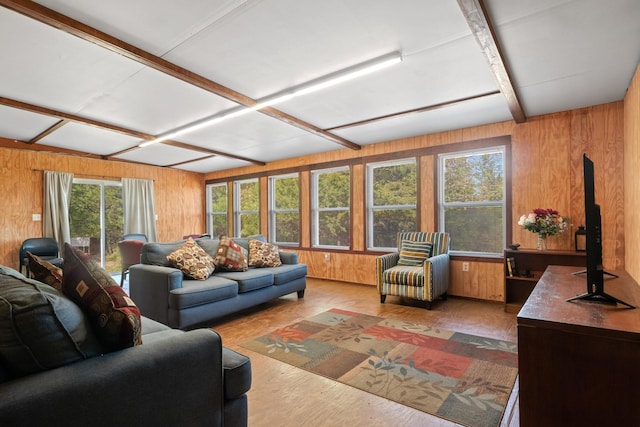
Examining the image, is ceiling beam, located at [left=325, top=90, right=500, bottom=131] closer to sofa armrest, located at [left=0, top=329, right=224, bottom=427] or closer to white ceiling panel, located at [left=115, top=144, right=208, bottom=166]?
white ceiling panel, located at [left=115, top=144, right=208, bottom=166]

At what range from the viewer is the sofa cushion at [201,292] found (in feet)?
9.78

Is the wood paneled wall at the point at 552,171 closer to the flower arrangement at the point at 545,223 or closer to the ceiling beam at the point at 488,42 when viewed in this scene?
the flower arrangement at the point at 545,223

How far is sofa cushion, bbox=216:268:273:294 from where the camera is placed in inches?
141

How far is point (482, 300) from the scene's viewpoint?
4223 millimetres

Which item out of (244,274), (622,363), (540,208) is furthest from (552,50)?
(244,274)

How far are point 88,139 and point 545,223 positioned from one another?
6.44 meters

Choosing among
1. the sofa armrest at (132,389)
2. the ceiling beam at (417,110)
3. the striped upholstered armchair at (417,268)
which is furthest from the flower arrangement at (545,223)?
the sofa armrest at (132,389)

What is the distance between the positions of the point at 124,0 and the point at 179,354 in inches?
79.4

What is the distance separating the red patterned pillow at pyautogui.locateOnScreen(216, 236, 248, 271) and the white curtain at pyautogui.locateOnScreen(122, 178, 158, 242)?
362cm

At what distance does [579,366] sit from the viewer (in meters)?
1.29

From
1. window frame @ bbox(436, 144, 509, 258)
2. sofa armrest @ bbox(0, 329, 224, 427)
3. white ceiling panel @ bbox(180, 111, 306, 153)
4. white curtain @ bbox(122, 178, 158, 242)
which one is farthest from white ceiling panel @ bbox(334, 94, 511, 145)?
white curtain @ bbox(122, 178, 158, 242)

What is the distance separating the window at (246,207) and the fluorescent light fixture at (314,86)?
299 cm

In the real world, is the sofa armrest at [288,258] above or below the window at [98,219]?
below

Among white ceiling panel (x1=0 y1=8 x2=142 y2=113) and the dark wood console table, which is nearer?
the dark wood console table
